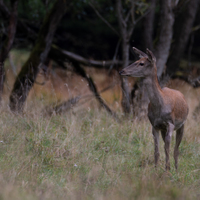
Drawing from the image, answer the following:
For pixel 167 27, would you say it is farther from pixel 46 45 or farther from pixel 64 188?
pixel 64 188

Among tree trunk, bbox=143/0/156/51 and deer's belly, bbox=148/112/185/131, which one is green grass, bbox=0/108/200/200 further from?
tree trunk, bbox=143/0/156/51

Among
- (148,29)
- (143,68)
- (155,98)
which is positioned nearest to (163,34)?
(148,29)

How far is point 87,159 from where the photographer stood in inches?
192

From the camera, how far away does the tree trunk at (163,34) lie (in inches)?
307

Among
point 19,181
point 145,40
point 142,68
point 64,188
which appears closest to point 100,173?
point 64,188

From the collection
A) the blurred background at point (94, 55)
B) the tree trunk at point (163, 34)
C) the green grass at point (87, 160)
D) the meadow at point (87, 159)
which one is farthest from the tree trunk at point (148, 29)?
the green grass at point (87, 160)

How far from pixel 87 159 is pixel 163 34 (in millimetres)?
4192

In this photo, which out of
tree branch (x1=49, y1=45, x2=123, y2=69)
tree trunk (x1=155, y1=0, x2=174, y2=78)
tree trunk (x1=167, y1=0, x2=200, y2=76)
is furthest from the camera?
tree branch (x1=49, y1=45, x2=123, y2=69)

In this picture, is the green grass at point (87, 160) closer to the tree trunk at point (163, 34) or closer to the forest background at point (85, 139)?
the forest background at point (85, 139)

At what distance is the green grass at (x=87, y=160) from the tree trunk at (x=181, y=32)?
2.64m

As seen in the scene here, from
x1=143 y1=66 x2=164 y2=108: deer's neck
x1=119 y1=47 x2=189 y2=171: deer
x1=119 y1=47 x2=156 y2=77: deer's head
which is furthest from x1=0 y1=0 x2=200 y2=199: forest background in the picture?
x1=119 y1=47 x2=156 y2=77: deer's head

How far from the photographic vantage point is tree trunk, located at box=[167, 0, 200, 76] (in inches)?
347

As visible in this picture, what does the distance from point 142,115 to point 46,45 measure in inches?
109

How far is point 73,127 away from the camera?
19.4 feet
